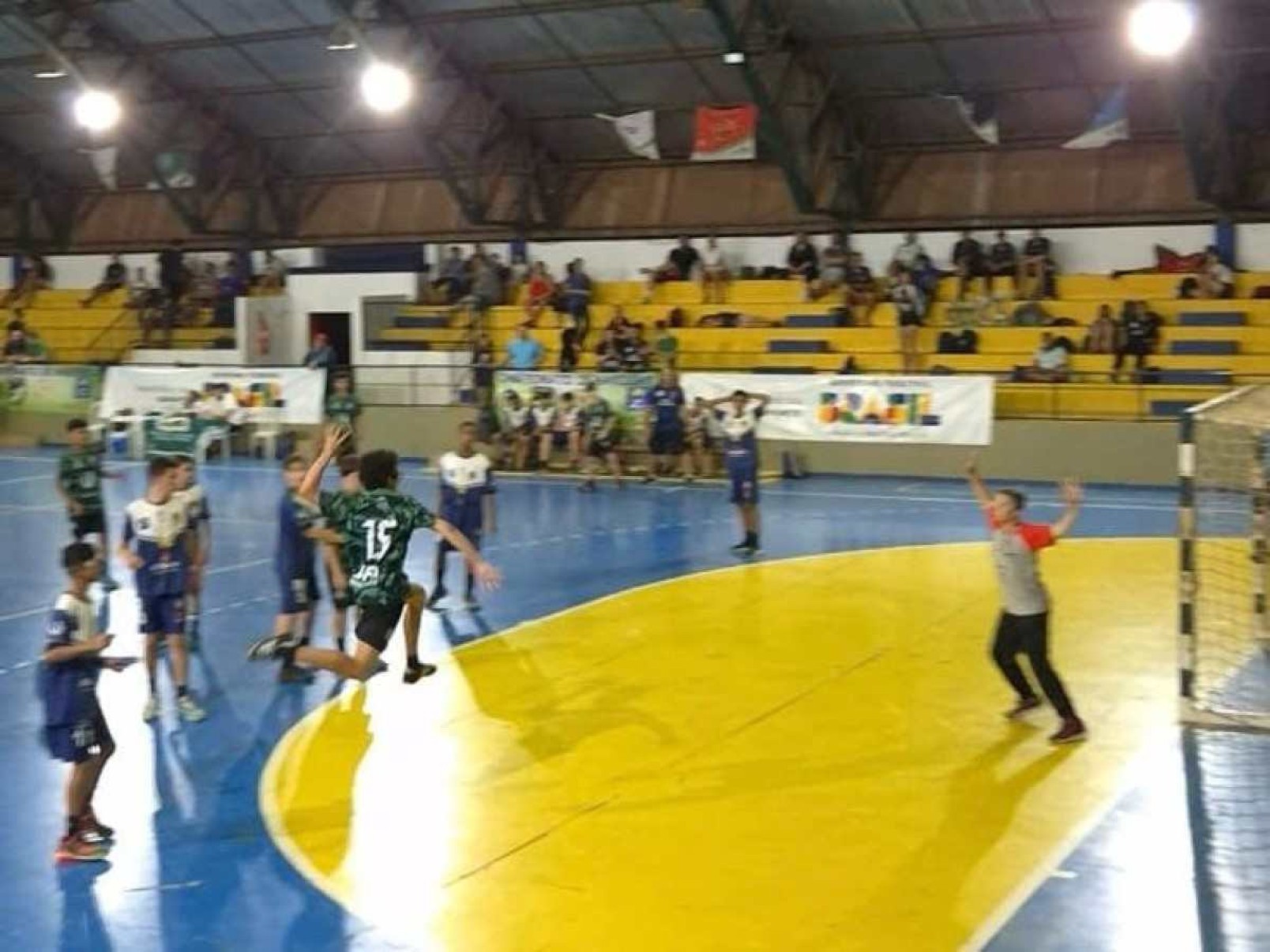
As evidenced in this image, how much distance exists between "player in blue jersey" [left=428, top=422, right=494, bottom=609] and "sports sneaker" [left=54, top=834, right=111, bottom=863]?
730 cm

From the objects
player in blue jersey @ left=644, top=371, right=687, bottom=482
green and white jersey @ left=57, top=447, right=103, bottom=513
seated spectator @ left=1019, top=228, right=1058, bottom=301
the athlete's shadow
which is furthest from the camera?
seated spectator @ left=1019, top=228, right=1058, bottom=301

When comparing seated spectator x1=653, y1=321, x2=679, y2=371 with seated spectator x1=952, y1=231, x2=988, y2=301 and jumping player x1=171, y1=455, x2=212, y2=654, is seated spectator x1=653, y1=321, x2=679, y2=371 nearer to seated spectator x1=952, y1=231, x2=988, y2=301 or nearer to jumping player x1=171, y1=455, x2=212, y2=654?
seated spectator x1=952, y1=231, x2=988, y2=301

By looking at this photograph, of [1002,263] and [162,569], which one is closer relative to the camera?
[162,569]

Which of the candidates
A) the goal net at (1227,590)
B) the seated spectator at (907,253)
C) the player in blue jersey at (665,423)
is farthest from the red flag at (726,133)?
the goal net at (1227,590)

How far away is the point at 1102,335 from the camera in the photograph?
27.8 meters

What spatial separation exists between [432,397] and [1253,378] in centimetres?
1685

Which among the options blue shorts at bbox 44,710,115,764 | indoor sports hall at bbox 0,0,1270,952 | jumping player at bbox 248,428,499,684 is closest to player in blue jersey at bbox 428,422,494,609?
indoor sports hall at bbox 0,0,1270,952

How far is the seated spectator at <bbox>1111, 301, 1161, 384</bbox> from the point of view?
27.2 meters

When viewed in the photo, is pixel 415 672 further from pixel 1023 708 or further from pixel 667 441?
pixel 667 441

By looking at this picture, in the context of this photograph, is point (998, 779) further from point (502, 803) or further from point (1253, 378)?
point (1253, 378)

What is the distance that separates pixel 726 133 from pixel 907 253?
4491mm

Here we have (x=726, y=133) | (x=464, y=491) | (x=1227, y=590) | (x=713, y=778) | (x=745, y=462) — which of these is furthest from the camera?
(x=726, y=133)

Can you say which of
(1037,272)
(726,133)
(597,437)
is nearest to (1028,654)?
(597,437)

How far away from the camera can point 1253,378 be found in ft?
86.2
